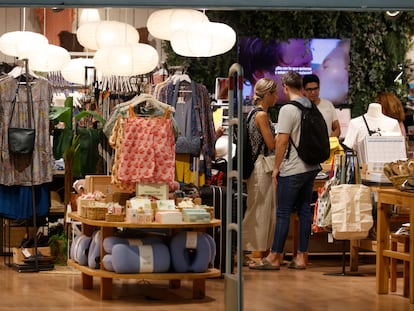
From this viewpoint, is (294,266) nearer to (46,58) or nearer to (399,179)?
(399,179)

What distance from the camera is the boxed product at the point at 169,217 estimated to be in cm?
725

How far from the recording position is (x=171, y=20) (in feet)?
32.8

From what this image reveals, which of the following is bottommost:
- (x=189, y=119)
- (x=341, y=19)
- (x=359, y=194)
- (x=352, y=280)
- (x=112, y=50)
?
(x=352, y=280)

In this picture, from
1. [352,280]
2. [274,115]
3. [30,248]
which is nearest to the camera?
[352,280]

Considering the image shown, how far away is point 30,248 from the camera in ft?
30.8

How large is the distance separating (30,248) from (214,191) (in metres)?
2.06

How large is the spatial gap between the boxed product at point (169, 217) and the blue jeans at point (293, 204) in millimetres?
1842

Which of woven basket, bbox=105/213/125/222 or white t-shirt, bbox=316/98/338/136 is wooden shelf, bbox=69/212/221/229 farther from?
white t-shirt, bbox=316/98/338/136

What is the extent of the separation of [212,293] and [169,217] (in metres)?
0.90

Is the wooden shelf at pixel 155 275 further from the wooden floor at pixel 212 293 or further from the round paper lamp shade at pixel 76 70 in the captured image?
the round paper lamp shade at pixel 76 70

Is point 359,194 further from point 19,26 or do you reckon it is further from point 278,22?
point 19,26

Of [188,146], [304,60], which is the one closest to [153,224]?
[188,146]

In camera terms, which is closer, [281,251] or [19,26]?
[281,251]

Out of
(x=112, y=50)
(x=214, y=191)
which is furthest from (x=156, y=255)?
(x=112, y=50)
